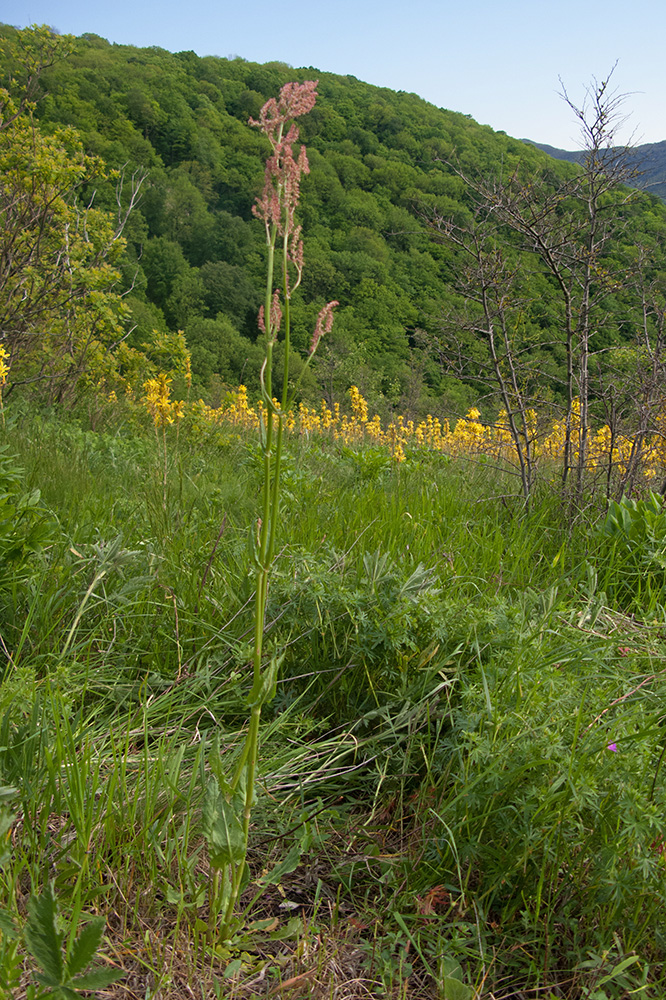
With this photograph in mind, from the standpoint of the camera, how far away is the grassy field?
1.04 metres

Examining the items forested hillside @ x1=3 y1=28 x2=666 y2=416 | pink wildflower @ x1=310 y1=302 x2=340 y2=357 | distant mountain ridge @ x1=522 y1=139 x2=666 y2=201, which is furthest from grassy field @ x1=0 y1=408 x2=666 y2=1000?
forested hillside @ x1=3 y1=28 x2=666 y2=416

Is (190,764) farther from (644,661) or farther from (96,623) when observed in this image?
(644,661)

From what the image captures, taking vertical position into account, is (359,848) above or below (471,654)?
below

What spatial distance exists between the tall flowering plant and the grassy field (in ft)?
0.11

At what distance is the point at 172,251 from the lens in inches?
1463

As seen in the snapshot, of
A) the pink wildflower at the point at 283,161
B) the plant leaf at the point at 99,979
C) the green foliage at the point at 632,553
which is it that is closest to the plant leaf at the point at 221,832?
the plant leaf at the point at 99,979

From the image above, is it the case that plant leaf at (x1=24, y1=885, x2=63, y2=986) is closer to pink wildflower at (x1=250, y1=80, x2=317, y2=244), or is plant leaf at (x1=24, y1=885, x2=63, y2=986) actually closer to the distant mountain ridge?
pink wildflower at (x1=250, y1=80, x2=317, y2=244)

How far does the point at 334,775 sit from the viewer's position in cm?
143

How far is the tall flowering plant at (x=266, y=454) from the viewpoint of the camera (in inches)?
39.3

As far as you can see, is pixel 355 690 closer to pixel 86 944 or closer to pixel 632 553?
pixel 86 944

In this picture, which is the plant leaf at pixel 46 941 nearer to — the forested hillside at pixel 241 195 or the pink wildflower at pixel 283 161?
the pink wildflower at pixel 283 161

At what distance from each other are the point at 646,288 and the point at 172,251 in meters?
38.1

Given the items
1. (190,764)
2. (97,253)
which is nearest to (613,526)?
(190,764)

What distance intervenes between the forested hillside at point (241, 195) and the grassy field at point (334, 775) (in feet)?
68.4
